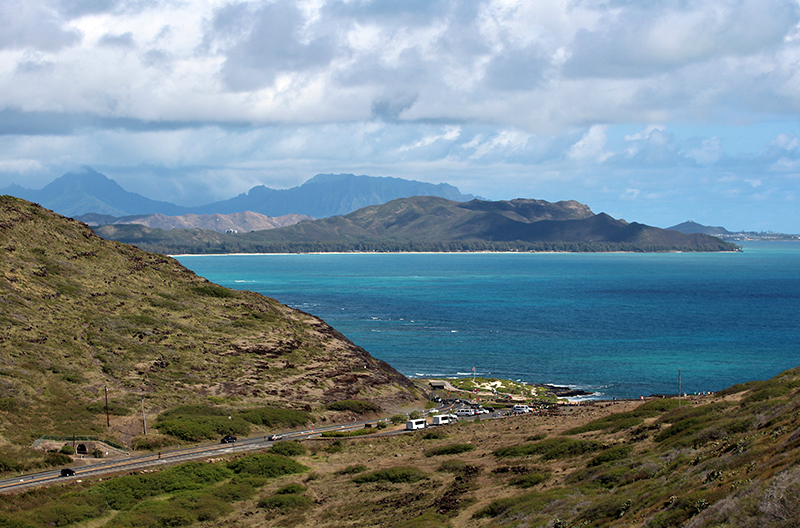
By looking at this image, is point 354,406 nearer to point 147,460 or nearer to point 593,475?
point 147,460

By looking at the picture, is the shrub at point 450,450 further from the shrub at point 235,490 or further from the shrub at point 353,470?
the shrub at point 235,490

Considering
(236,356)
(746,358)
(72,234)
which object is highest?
(72,234)

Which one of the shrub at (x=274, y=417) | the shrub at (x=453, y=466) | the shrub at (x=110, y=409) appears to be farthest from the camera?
the shrub at (x=274, y=417)

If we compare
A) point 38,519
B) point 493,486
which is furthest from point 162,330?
point 493,486

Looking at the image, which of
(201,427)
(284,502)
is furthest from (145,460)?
(284,502)

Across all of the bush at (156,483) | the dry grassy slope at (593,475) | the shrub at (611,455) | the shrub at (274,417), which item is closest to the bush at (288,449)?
the dry grassy slope at (593,475)

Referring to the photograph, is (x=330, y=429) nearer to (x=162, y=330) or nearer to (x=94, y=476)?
(x=94, y=476)

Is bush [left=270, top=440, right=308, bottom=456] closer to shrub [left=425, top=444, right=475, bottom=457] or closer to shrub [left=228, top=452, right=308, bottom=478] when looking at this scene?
shrub [left=228, top=452, right=308, bottom=478]
